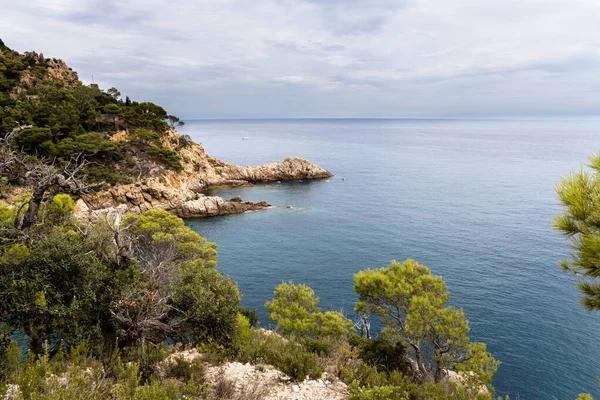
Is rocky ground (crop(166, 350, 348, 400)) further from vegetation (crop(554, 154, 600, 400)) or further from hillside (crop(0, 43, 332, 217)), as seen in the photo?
hillside (crop(0, 43, 332, 217))

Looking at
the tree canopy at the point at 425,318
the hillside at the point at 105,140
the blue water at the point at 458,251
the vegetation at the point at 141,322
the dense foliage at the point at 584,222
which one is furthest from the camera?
the hillside at the point at 105,140

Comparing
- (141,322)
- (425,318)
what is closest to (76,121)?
(141,322)

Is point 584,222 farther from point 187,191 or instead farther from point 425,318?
point 187,191

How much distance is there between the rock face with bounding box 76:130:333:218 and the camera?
50.3 meters

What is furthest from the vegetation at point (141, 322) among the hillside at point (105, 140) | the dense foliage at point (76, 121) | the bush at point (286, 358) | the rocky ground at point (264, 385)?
the dense foliage at point (76, 121)

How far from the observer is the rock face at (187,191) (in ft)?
165

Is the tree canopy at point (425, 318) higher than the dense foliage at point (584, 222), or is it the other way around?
the dense foliage at point (584, 222)

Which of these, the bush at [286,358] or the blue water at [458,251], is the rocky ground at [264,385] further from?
the blue water at [458,251]

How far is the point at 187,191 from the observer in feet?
197

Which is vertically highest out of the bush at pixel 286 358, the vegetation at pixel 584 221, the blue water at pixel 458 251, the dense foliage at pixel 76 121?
the dense foliage at pixel 76 121

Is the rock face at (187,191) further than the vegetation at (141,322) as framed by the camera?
Yes

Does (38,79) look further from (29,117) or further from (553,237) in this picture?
(553,237)

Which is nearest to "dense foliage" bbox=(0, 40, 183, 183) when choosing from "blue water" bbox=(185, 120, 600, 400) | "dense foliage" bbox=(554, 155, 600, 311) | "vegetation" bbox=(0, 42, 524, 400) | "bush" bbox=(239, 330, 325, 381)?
"blue water" bbox=(185, 120, 600, 400)

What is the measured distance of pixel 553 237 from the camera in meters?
43.5
